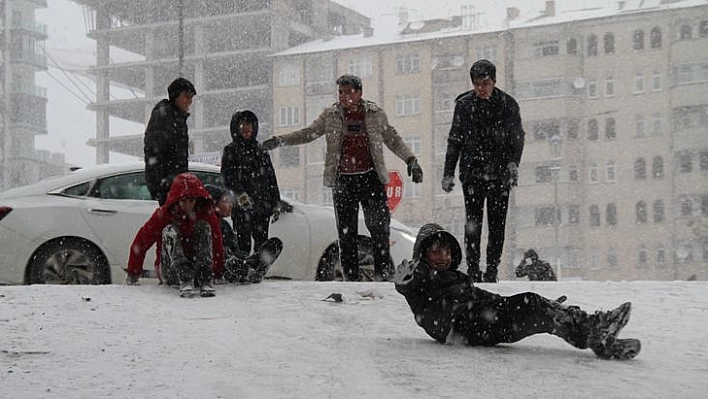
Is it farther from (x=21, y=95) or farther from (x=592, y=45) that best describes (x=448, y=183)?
(x=21, y=95)

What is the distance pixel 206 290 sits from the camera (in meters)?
8.23

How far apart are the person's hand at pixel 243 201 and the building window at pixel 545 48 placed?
59.6m

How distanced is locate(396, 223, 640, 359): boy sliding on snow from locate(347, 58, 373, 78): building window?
6604 cm

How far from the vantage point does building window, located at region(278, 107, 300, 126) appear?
244ft

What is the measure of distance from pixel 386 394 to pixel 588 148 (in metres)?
62.7

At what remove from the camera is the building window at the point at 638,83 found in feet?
215

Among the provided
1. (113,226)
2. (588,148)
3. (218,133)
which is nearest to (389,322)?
(113,226)

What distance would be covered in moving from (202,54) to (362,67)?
15146 mm

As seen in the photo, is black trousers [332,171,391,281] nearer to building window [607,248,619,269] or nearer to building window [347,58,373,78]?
building window [607,248,619,269]

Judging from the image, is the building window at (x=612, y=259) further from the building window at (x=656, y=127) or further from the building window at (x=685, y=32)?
the building window at (x=685, y=32)

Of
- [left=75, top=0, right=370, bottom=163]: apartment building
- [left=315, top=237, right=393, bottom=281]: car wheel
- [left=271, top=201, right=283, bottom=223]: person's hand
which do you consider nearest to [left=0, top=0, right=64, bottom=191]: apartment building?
[left=75, top=0, right=370, bottom=163]: apartment building

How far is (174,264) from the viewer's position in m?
8.31

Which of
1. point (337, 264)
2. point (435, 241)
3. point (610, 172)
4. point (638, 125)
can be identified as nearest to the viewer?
point (435, 241)

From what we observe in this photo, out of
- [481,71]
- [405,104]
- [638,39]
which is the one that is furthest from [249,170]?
[405,104]
